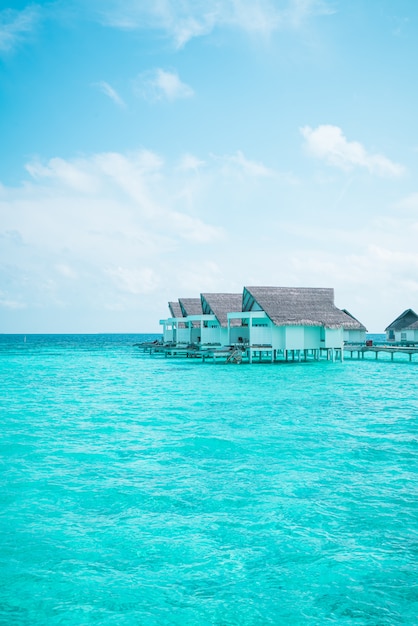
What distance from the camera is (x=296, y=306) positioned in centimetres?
3325

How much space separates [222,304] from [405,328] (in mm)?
17680

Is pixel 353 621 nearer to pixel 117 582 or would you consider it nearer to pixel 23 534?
pixel 117 582

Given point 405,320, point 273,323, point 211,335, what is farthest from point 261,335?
point 405,320

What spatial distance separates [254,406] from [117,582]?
11.6 meters

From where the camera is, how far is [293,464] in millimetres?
9672

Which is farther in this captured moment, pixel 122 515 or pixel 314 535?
pixel 122 515

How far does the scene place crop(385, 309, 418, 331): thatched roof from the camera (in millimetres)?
46781

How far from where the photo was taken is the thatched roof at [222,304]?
126 feet

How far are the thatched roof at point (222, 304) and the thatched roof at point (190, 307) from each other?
5.32 meters

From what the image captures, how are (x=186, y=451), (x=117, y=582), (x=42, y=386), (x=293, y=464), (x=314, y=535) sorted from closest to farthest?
1. (x=117, y=582)
2. (x=314, y=535)
3. (x=293, y=464)
4. (x=186, y=451)
5. (x=42, y=386)

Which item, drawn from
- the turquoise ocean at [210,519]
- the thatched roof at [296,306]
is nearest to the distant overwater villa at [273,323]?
the thatched roof at [296,306]

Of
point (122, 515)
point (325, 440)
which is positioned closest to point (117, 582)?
point (122, 515)

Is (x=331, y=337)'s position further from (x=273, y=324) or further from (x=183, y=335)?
(x=183, y=335)

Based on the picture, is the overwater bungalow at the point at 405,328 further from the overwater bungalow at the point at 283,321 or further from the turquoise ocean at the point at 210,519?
the turquoise ocean at the point at 210,519
